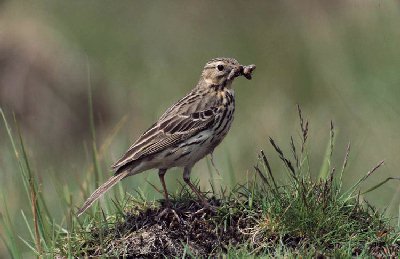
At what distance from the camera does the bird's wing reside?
7598mm

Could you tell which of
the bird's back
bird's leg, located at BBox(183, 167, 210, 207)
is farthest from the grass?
the bird's back

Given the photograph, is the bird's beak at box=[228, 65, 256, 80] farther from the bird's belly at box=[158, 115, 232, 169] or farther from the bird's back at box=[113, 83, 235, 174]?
the bird's belly at box=[158, 115, 232, 169]

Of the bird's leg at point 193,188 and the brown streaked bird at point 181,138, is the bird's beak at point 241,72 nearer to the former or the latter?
the brown streaked bird at point 181,138

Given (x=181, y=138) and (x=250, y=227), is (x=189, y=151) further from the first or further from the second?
Answer: (x=250, y=227)

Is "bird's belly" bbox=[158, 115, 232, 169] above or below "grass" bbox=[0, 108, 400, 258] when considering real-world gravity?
above

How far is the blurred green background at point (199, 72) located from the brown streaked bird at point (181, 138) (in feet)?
6.17

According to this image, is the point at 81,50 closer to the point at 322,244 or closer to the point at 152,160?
the point at 152,160

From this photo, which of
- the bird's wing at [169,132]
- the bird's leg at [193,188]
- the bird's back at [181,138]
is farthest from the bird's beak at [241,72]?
the bird's leg at [193,188]

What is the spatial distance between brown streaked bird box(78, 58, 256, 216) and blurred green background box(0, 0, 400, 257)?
1.88 meters

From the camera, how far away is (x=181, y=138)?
7746 mm

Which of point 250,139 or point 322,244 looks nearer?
point 322,244

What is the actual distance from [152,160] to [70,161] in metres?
5.38

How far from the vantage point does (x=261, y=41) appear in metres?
15.8

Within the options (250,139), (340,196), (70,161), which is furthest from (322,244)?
(70,161)
